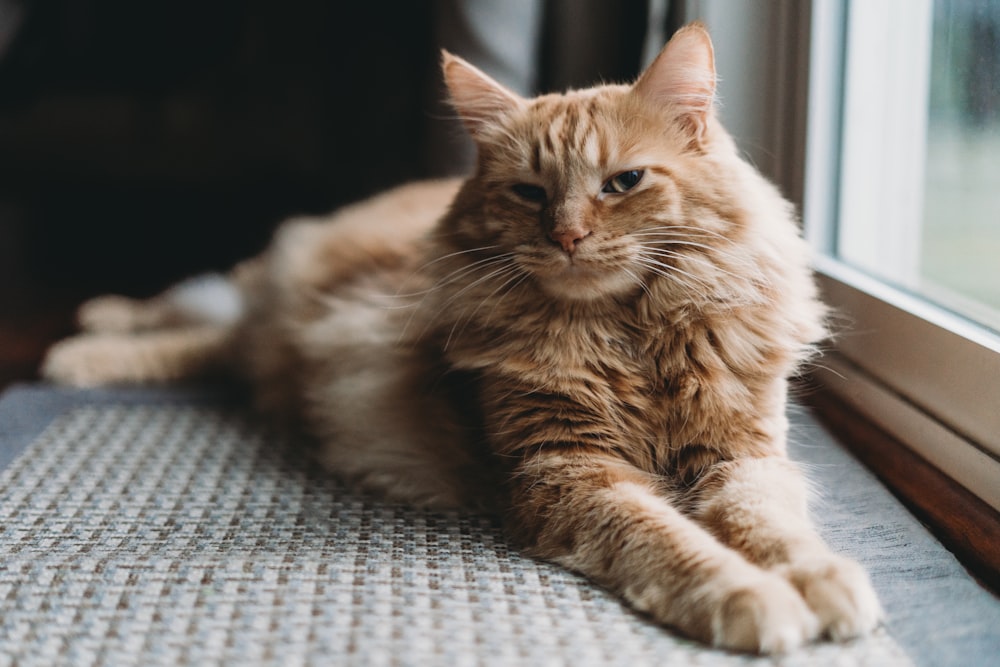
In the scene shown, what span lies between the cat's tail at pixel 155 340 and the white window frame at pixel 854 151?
1378 millimetres

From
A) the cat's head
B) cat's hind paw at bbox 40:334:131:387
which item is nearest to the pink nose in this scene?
the cat's head

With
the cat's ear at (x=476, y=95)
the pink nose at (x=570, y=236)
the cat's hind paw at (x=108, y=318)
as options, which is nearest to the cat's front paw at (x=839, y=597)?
the pink nose at (x=570, y=236)

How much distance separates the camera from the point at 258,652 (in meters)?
1.00

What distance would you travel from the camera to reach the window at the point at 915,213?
4.73 ft

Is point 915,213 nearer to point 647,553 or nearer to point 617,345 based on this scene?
point 617,345

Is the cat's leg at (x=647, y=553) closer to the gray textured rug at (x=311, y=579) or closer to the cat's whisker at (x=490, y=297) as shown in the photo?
the gray textured rug at (x=311, y=579)

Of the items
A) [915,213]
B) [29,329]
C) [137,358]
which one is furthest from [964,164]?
[29,329]

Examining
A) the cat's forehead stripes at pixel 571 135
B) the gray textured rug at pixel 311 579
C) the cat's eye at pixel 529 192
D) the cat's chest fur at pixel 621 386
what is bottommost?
the gray textured rug at pixel 311 579

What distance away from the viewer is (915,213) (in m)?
1.88

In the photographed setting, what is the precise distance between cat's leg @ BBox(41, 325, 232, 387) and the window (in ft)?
4.88

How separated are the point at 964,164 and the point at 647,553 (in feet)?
3.36

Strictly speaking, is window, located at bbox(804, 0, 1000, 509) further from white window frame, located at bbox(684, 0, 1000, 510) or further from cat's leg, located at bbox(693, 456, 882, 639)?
cat's leg, located at bbox(693, 456, 882, 639)

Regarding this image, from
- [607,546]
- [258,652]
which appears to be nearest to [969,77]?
[607,546]

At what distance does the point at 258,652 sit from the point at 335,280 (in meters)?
1.09
